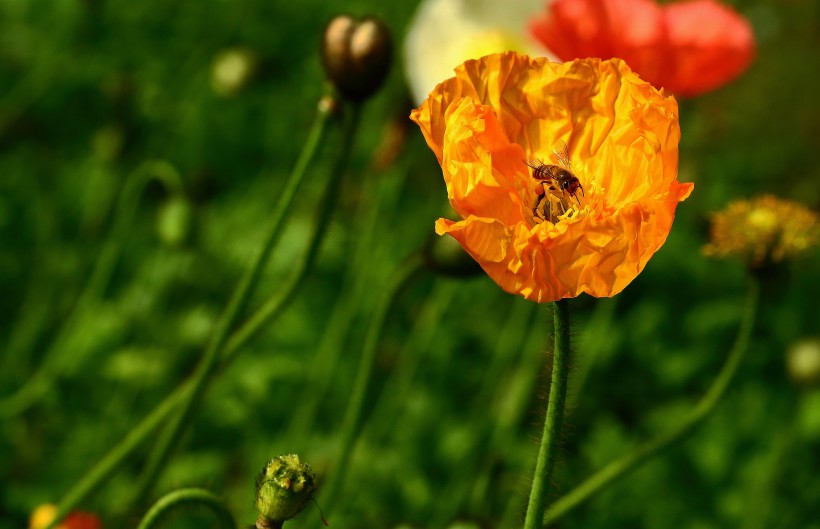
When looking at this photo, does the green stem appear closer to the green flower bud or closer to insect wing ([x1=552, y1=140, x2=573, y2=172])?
the green flower bud

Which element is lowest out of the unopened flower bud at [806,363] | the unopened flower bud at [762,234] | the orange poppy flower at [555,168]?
the unopened flower bud at [806,363]

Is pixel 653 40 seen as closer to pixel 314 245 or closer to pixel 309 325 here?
pixel 314 245

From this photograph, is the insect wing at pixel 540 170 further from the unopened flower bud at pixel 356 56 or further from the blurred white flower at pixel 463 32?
the blurred white flower at pixel 463 32

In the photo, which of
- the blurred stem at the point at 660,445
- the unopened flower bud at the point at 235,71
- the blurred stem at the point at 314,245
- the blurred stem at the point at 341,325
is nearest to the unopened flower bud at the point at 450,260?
the blurred stem at the point at 314,245

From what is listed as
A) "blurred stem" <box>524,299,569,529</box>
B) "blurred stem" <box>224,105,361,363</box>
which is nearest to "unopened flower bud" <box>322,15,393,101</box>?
"blurred stem" <box>224,105,361,363</box>

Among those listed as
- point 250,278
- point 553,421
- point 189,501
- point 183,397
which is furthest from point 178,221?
point 553,421

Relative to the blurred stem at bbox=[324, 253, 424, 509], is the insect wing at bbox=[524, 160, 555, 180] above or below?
above
